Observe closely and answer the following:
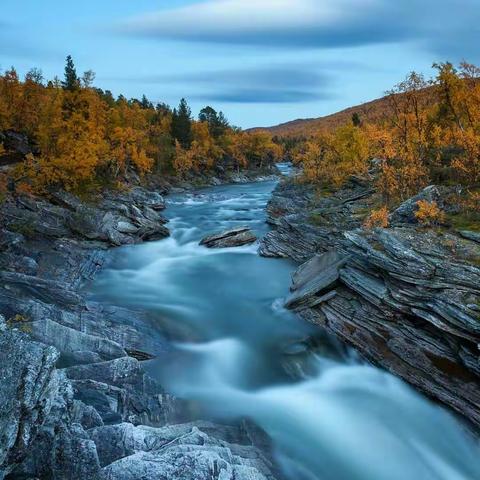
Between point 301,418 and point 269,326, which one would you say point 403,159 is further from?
point 301,418

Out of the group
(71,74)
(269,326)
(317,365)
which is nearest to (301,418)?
(317,365)

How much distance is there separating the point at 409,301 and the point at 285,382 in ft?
18.5

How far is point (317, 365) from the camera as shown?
58.8 feet

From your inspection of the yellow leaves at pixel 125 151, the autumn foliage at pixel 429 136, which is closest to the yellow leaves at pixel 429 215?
the autumn foliage at pixel 429 136

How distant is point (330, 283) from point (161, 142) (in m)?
59.2

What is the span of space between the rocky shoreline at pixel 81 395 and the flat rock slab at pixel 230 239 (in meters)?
9.54

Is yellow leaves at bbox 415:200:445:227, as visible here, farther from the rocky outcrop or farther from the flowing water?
the rocky outcrop

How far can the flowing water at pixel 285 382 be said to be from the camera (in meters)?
13.2

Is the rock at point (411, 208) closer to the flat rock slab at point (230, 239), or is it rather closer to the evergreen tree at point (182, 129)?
the flat rock slab at point (230, 239)

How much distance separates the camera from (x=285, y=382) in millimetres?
16812

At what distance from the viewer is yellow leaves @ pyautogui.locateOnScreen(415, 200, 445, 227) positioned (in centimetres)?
1869

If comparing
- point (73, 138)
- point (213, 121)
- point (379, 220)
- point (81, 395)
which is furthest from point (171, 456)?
point (213, 121)

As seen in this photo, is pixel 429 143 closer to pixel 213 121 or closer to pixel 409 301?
pixel 409 301

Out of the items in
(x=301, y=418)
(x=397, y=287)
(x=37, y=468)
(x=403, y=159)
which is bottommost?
(x=301, y=418)
